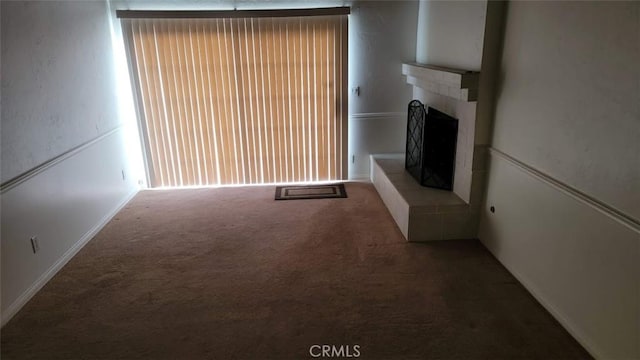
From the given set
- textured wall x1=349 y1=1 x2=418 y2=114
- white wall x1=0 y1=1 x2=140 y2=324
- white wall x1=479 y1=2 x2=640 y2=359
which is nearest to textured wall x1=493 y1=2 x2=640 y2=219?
white wall x1=479 y1=2 x2=640 y2=359

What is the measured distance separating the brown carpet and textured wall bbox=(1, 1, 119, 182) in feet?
3.01

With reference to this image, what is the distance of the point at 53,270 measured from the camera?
9.52 feet

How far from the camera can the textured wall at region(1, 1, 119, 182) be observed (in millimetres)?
2531

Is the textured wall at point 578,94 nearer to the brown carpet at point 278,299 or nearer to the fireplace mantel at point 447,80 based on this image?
the fireplace mantel at point 447,80

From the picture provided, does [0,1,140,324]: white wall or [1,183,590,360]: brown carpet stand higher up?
[0,1,140,324]: white wall

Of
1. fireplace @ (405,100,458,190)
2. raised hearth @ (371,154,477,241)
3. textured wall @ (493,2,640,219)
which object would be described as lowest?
raised hearth @ (371,154,477,241)

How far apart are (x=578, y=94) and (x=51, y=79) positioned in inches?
134

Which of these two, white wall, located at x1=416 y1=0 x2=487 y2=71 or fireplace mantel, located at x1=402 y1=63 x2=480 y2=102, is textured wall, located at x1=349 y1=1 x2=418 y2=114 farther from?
fireplace mantel, located at x1=402 y1=63 x2=480 y2=102

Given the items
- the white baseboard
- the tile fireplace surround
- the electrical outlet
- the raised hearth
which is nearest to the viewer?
the white baseboard

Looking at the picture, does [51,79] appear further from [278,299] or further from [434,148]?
[434,148]

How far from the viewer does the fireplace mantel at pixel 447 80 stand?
290 cm

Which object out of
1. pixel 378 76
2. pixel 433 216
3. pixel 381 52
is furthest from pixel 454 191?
pixel 381 52

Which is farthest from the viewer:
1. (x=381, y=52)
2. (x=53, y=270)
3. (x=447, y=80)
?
(x=381, y=52)

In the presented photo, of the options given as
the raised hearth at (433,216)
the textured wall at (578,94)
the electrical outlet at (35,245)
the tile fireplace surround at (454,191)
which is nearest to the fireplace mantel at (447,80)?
the tile fireplace surround at (454,191)
